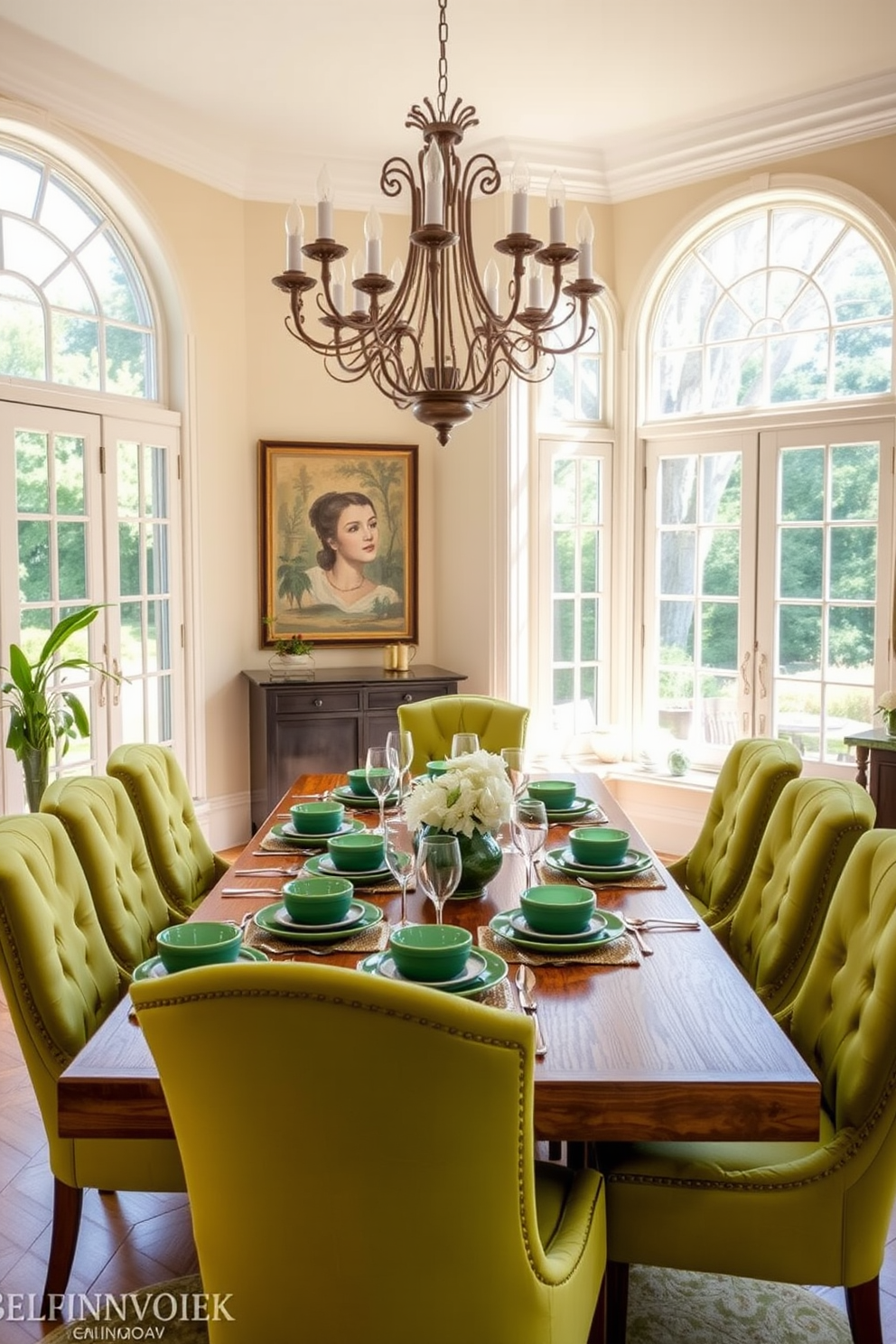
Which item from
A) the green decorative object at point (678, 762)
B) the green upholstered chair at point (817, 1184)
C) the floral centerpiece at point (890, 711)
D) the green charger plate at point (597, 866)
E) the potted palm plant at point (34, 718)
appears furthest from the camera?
the green decorative object at point (678, 762)

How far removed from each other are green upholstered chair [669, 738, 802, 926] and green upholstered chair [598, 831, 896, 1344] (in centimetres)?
83

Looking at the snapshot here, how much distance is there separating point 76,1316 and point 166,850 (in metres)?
1.05

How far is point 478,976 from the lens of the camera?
175cm

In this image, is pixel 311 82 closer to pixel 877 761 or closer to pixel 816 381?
pixel 816 381

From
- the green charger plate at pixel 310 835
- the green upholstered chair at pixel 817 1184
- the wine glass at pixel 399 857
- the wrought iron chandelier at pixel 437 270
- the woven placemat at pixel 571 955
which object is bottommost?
the green upholstered chair at pixel 817 1184

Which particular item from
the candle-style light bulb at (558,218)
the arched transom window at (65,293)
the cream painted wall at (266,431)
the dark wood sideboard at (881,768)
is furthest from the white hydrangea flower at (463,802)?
the cream painted wall at (266,431)

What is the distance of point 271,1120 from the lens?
4.00 feet

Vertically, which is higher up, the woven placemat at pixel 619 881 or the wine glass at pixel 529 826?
the wine glass at pixel 529 826

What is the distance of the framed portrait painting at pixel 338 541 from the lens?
5445 mm

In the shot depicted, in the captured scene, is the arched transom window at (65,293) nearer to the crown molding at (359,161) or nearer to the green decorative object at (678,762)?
the crown molding at (359,161)

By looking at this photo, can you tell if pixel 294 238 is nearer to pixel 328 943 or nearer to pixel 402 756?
pixel 402 756

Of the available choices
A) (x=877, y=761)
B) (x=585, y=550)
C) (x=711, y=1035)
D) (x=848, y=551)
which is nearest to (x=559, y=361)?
(x=585, y=550)

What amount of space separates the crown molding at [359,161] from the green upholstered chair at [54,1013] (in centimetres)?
344

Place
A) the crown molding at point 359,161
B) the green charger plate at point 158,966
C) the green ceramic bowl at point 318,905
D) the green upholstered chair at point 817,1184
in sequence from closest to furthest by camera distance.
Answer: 1. the green upholstered chair at point 817,1184
2. the green charger plate at point 158,966
3. the green ceramic bowl at point 318,905
4. the crown molding at point 359,161
